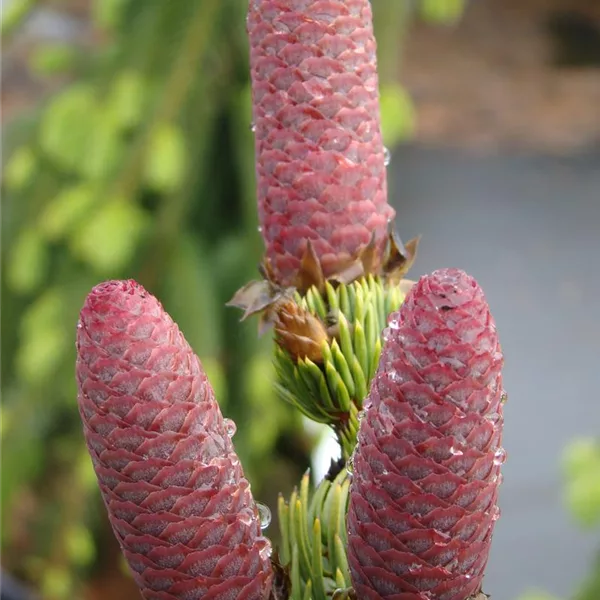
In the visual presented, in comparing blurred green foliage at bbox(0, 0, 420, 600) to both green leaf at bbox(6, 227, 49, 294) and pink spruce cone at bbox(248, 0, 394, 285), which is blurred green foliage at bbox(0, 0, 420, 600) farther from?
pink spruce cone at bbox(248, 0, 394, 285)

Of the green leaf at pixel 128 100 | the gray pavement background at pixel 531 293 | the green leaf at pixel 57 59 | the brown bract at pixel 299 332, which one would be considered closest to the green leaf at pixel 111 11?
the green leaf at pixel 57 59

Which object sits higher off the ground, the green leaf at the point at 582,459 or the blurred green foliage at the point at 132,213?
the blurred green foliage at the point at 132,213

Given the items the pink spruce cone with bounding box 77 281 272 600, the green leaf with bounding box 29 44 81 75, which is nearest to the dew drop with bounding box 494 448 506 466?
the pink spruce cone with bounding box 77 281 272 600

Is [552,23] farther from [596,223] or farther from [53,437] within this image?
[53,437]

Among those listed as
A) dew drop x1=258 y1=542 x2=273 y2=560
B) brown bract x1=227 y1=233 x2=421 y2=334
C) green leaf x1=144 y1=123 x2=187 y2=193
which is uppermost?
green leaf x1=144 y1=123 x2=187 y2=193

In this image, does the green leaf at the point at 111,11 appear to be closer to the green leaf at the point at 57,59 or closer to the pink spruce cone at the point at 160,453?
the green leaf at the point at 57,59

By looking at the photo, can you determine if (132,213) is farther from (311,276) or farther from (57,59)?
(311,276)
